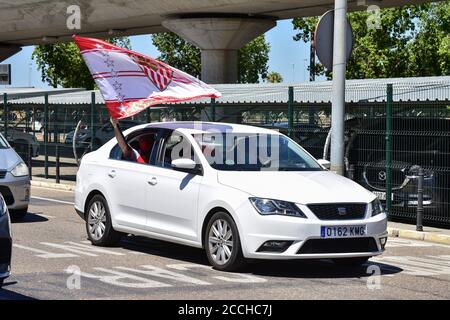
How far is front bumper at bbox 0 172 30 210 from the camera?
14.8 meters

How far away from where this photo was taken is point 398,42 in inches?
2594

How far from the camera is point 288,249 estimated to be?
9.88m

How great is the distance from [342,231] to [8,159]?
23.1 feet

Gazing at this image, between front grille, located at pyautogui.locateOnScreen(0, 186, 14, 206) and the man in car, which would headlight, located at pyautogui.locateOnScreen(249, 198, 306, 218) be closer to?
the man in car

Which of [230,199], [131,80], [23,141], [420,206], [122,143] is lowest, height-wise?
[420,206]

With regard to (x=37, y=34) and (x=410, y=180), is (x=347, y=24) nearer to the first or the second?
(x=410, y=180)

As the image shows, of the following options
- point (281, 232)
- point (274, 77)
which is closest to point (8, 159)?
point (281, 232)

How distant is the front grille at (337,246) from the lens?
32.4 ft

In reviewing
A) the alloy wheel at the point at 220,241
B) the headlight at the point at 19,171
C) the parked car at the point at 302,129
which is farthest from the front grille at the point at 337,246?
the parked car at the point at 302,129

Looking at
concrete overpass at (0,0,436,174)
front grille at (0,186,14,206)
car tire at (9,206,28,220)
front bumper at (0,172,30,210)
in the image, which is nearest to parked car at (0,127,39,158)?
car tire at (9,206,28,220)

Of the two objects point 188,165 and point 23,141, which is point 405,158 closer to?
point 188,165

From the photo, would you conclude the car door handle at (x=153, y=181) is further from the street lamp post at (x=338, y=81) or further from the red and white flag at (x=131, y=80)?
the street lamp post at (x=338, y=81)

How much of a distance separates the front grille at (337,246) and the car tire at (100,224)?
125 inches
